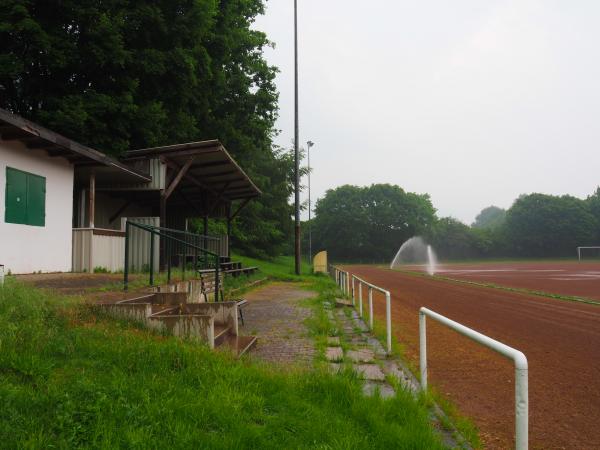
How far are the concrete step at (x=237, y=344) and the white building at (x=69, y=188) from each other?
5493mm

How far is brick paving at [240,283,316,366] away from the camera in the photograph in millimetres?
6298

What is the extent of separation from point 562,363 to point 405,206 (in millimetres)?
83960

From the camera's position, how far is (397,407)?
3951mm

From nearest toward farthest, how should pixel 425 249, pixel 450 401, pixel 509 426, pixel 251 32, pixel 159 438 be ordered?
pixel 159 438, pixel 509 426, pixel 450 401, pixel 251 32, pixel 425 249

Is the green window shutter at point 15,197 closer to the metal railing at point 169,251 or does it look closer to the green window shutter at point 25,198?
the green window shutter at point 25,198

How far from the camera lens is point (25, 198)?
32.0 feet

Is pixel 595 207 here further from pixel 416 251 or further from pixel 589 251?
pixel 416 251

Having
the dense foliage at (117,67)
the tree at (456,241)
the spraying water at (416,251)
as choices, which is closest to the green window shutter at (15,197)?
the dense foliage at (117,67)

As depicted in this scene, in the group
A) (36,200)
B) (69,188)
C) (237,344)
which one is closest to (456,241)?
(69,188)

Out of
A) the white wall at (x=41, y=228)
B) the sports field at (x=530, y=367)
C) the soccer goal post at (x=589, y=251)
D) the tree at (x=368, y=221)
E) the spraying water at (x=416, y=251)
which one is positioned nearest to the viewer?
the sports field at (x=530, y=367)

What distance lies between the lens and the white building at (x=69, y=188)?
926 centimetres

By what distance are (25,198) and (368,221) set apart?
7902 centimetres

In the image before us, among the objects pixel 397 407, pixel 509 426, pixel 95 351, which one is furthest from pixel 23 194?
pixel 509 426

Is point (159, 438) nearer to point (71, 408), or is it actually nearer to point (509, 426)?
point (71, 408)
